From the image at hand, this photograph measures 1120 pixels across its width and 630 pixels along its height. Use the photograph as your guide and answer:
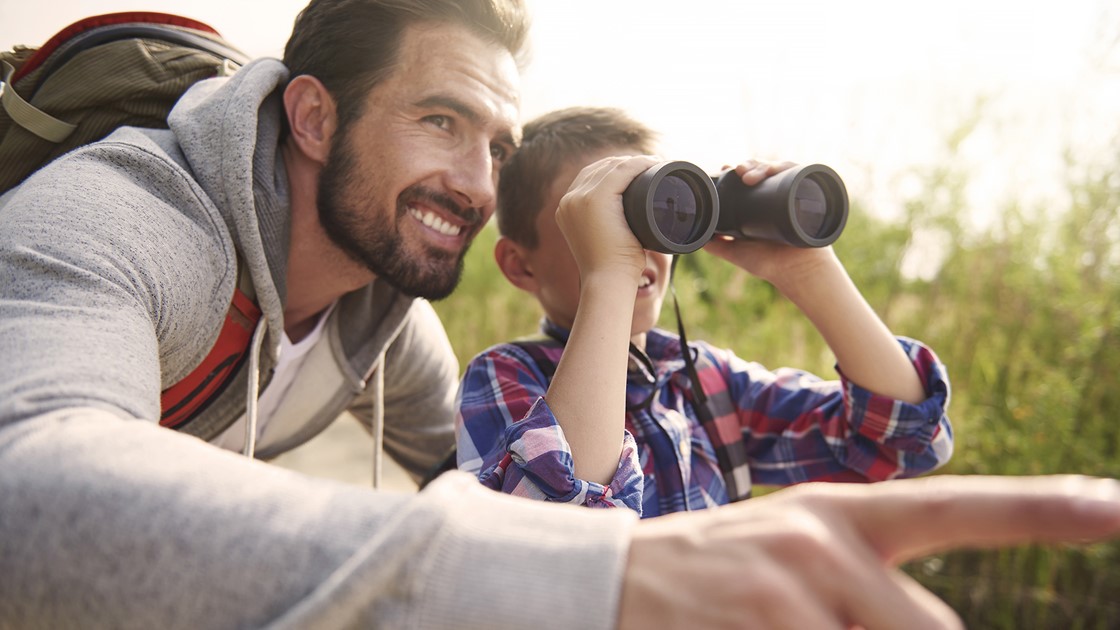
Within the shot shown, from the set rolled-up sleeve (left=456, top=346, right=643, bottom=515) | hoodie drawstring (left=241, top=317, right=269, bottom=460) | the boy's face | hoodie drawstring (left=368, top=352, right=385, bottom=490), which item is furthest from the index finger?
hoodie drawstring (left=368, top=352, right=385, bottom=490)

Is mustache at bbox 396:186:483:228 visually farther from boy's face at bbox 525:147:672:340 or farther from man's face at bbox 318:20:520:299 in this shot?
boy's face at bbox 525:147:672:340

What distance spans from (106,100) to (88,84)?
5 centimetres

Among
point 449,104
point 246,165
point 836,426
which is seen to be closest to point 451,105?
point 449,104

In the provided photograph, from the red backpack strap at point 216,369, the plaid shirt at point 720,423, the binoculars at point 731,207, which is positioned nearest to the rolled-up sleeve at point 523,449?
the plaid shirt at point 720,423

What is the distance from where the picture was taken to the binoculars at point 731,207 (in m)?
1.40

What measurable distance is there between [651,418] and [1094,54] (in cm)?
224

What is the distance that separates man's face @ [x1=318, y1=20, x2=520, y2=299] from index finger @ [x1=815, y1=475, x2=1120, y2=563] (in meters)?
1.54

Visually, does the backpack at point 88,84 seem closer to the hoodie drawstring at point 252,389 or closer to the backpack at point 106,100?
the backpack at point 106,100

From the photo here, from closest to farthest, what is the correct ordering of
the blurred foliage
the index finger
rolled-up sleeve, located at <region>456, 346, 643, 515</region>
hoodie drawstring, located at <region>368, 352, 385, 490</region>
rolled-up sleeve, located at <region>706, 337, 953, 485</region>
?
the index finger < rolled-up sleeve, located at <region>456, 346, 643, 515</region> < rolled-up sleeve, located at <region>706, 337, 953, 485</region> < hoodie drawstring, located at <region>368, 352, 385, 490</region> < the blurred foliage

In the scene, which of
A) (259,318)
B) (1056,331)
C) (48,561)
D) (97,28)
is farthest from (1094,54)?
(48,561)

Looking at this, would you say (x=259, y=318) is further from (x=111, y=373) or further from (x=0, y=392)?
(x=0, y=392)

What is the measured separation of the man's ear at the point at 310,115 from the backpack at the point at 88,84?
0.19 metres

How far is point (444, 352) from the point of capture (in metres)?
2.74

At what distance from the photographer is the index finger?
56 centimetres
